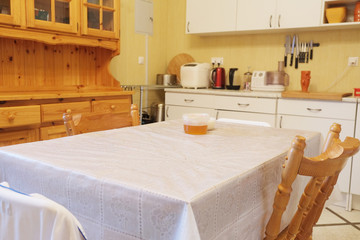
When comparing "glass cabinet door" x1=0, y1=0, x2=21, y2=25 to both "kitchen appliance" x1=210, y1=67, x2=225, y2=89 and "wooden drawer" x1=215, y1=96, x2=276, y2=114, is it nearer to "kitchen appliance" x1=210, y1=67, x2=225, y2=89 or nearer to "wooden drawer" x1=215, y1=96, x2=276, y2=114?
"wooden drawer" x1=215, y1=96, x2=276, y2=114

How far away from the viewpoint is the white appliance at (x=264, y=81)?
10.7ft

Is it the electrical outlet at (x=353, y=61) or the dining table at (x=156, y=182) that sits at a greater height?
the electrical outlet at (x=353, y=61)

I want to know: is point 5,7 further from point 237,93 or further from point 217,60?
point 217,60

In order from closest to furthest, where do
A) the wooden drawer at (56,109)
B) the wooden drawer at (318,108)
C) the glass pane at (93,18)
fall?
the wooden drawer at (56,109) < the wooden drawer at (318,108) < the glass pane at (93,18)

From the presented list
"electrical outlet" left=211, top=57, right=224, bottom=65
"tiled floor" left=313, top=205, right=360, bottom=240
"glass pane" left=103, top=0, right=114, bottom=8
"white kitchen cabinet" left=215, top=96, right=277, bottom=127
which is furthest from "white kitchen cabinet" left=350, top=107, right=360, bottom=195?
"glass pane" left=103, top=0, right=114, bottom=8

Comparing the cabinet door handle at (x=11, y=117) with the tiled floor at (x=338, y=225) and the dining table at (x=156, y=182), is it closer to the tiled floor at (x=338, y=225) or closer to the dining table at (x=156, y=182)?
the dining table at (x=156, y=182)

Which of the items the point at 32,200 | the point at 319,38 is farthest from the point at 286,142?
the point at 319,38

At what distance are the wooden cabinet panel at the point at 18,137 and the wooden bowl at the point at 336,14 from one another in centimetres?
264

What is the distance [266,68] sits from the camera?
3.61 meters

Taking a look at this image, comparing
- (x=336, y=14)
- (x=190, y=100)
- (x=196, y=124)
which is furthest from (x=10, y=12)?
(x=336, y=14)

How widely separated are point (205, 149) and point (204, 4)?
2778 mm

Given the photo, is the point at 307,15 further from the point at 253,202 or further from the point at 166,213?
the point at 166,213

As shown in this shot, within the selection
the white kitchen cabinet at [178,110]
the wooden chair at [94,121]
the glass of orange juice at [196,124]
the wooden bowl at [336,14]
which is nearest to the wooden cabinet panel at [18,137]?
the wooden chair at [94,121]

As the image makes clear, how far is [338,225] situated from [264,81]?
1.49 meters
